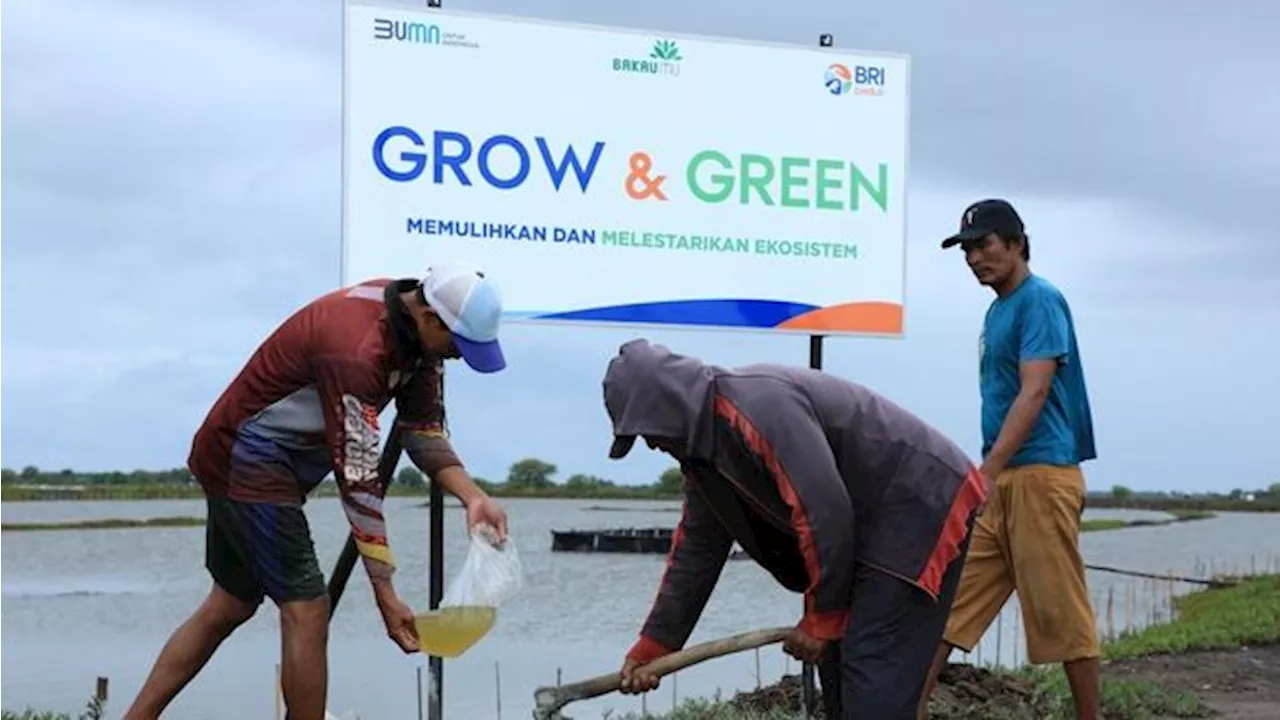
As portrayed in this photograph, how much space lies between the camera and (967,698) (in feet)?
23.9

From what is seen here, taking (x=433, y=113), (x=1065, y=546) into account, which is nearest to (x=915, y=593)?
(x=1065, y=546)

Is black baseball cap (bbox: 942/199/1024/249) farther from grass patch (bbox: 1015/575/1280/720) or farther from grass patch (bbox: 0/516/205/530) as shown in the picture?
grass patch (bbox: 0/516/205/530)

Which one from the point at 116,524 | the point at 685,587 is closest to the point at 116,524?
the point at 116,524

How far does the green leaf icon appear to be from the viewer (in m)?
7.17

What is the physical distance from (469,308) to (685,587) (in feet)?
3.41

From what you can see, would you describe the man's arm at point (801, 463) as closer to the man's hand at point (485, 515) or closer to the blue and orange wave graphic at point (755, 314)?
the man's hand at point (485, 515)

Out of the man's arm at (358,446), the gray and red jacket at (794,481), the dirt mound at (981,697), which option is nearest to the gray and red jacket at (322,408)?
the man's arm at (358,446)

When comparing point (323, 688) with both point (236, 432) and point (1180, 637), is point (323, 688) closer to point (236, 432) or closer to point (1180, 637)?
point (236, 432)

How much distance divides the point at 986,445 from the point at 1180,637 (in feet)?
17.3

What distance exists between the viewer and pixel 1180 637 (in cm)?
1081

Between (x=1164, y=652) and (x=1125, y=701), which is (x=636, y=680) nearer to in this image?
(x=1125, y=701)

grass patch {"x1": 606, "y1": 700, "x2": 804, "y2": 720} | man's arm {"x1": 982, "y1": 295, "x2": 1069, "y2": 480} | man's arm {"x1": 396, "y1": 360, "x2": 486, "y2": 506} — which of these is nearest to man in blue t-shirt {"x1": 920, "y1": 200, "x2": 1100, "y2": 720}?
man's arm {"x1": 982, "y1": 295, "x2": 1069, "y2": 480}

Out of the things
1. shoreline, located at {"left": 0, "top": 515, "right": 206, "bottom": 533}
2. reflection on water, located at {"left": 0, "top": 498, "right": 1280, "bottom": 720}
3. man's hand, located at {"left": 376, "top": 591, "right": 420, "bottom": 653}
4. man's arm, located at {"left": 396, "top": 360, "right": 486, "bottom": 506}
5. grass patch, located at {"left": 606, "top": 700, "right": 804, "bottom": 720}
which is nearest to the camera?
man's hand, located at {"left": 376, "top": 591, "right": 420, "bottom": 653}

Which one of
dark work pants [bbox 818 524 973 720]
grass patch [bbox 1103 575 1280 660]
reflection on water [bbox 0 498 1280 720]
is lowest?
reflection on water [bbox 0 498 1280 720]
